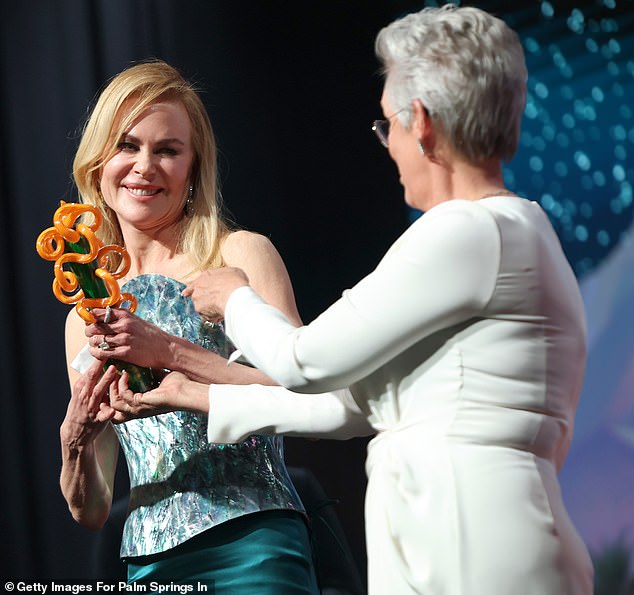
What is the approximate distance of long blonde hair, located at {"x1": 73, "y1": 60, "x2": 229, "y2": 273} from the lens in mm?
1919

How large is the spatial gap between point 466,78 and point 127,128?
2.87 feet

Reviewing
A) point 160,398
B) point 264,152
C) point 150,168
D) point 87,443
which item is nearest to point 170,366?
point 160,398

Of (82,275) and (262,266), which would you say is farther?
(262,266)

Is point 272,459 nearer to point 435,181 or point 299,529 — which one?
point 299,529

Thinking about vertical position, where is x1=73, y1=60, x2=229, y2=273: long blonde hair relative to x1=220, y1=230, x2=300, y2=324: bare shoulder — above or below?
above

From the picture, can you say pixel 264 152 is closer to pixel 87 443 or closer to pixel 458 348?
pixel 87 443

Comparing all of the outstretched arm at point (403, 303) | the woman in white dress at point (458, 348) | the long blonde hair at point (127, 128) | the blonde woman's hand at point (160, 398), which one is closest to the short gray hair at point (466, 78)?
the woman in white dress at point (458, 348)

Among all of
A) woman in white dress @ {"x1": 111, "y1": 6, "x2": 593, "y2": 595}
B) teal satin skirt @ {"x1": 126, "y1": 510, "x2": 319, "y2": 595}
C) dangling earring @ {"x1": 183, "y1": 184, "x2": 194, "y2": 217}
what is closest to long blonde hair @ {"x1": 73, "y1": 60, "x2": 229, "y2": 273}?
dangling earring @ {"x1": 183, "y1": 184, "x2": 194, "y2": 217}

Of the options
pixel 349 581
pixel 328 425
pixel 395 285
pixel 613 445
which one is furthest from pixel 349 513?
pixel 395 285

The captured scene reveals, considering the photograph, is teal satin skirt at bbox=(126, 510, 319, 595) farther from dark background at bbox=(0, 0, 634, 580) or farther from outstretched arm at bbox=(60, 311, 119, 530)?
dark background at bbox=(0, 0, 634, 580)

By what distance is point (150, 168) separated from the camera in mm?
1912

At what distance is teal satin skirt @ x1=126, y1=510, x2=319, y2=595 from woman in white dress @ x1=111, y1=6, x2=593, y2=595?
1.60 ft

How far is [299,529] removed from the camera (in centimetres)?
177

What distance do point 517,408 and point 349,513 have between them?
7.43 ft
